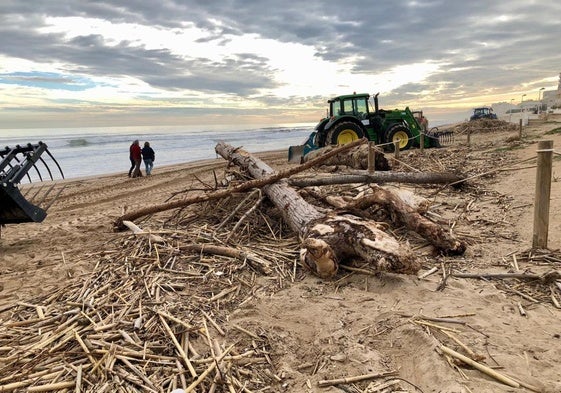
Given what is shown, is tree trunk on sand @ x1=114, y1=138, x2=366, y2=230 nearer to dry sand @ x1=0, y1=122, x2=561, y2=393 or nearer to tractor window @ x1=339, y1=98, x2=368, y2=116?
dry sand @ x1=0, y1=122, x2=561, y2=393

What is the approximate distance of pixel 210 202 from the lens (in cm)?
681

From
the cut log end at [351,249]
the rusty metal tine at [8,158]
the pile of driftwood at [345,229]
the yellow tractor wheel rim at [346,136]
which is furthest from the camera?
the yellow tractor wheel rim at [346,136]

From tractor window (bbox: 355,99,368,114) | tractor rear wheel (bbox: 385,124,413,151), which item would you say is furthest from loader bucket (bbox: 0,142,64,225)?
tractor rear wheel (bbox: 385,124,413,151)

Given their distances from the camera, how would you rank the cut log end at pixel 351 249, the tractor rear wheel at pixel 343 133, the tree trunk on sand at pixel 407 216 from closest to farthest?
the cut log end at pixel 351 249 < the tree trunk on sand at pixel 407 216 < the tractor rear wheel at pixel 343 133

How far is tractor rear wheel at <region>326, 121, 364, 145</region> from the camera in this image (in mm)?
15250

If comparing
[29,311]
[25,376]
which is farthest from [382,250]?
[29,311]

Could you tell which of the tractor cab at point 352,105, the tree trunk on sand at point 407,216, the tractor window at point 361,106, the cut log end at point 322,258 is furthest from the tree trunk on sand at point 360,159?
the cut log end at point 322,258

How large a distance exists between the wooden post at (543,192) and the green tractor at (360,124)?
10880mm

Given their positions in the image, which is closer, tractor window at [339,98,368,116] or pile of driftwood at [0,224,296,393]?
pile of driftwood at [0,224,296,393]

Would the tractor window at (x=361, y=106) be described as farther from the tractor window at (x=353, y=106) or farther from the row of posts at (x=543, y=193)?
the row of posts at (x=543, y=193)

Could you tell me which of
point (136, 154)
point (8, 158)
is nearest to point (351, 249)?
point (8, 158)

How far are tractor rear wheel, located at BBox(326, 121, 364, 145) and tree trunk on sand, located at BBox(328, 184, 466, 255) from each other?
29.8 feet

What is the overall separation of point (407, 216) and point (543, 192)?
1612 mm

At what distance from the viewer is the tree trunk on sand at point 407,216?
492 centimetres
